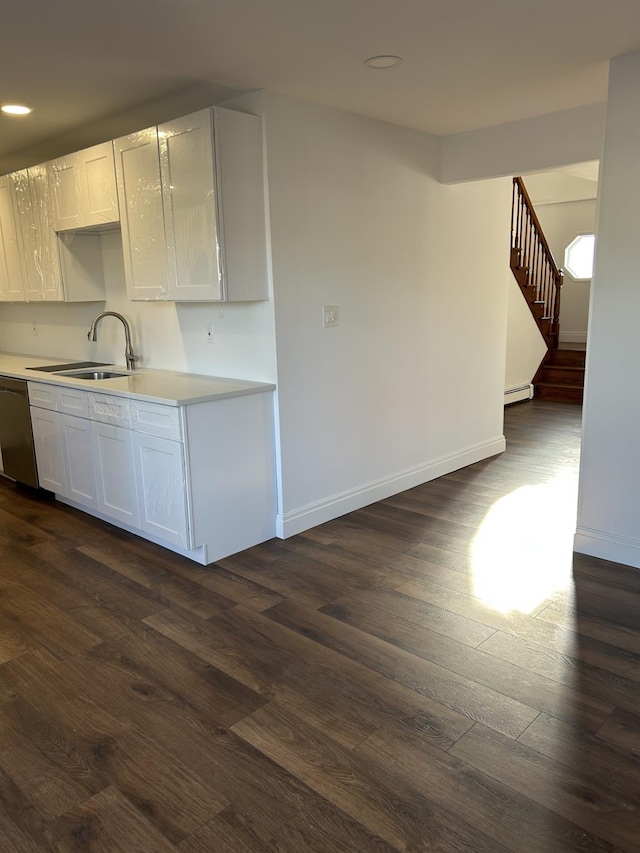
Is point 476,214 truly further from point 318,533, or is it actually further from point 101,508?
point 101,508

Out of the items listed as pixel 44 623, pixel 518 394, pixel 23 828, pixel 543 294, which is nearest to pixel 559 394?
pixel 518 394

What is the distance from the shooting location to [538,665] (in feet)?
7.84

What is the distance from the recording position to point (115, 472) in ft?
11.9

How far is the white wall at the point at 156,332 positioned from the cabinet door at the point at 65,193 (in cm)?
35

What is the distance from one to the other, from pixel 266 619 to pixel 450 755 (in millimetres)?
1053

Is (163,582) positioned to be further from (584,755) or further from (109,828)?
(584,755)

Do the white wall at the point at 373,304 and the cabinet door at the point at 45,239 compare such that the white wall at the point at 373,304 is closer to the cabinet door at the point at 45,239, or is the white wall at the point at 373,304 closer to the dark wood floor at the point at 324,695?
the dark wood floor at the point at 324,695

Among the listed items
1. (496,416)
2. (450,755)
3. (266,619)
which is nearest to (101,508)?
(266,619)

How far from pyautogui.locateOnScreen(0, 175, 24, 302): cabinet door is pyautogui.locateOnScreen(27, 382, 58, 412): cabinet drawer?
1042 mm

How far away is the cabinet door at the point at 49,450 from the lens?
4.06m

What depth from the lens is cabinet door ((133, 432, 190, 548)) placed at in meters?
3.18

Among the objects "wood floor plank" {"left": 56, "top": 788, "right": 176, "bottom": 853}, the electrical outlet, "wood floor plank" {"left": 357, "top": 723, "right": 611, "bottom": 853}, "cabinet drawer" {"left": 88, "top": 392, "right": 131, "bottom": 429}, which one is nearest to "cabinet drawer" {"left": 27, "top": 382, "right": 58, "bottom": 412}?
"cabinet drawer" {"left": 88, "top": 392, "right": 131, "bottom": 429}

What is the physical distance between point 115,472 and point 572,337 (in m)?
7.85

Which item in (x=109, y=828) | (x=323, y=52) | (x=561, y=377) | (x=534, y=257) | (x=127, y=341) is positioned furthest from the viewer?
(x=561, y=377)
